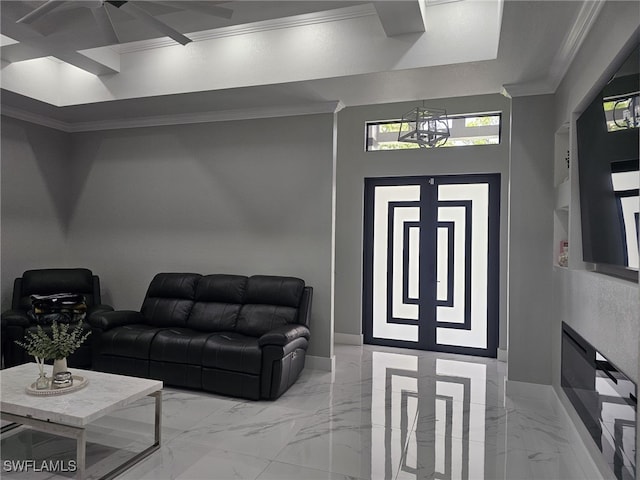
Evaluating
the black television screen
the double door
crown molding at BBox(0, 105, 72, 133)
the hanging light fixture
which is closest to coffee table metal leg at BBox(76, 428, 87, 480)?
the black television screen

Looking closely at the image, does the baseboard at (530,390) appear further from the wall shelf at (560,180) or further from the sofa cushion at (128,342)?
the sofa cushion at (128,342)

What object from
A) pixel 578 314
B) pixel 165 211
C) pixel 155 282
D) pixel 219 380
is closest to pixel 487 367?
pixel 578 314

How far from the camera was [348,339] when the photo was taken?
19.4 feet

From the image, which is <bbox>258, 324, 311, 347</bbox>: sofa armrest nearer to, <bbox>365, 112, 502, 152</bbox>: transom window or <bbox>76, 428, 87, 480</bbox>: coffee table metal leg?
<bbox>76, 428, 87, 480</bbox>: coffee table metal leg

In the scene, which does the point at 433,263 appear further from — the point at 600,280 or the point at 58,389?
the point at 58,389

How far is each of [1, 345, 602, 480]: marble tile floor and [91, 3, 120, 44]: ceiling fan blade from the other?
287cm

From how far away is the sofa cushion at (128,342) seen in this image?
401 cm

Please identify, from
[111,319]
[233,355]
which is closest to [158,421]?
[233,355]

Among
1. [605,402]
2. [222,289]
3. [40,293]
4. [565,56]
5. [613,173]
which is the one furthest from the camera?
[40,293]

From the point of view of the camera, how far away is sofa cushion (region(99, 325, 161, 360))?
13.1 ft

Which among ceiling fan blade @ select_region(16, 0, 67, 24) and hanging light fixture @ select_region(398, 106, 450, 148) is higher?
ceiling fan blade @ select_region(16, 0, 67, 24)

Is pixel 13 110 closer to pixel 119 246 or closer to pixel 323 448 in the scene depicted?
pixel 119 246

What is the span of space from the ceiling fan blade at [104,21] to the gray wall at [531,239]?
11.2 ft

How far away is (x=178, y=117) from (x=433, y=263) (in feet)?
12.2
